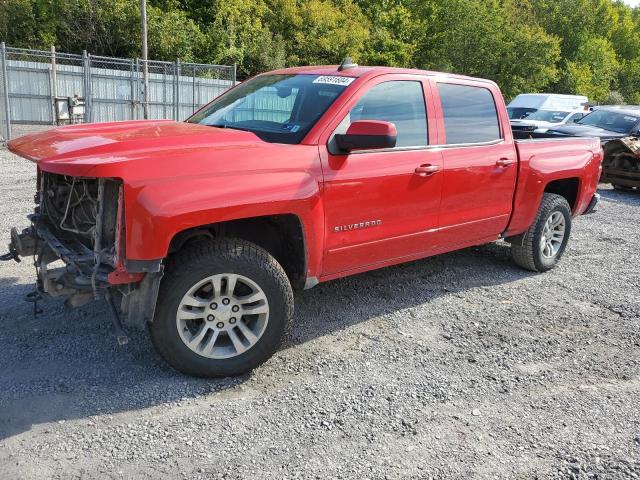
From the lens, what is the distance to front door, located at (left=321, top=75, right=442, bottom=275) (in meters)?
3.98

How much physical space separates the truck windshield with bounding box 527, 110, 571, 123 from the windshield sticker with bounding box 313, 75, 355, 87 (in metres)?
15.5

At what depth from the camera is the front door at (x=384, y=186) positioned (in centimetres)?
398

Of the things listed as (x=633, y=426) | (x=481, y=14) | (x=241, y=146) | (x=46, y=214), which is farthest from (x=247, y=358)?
(x=481, y=14)

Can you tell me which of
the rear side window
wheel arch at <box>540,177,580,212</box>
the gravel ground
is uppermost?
the rear side window

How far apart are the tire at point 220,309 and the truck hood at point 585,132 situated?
428 inches

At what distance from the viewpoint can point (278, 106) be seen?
4.43 m

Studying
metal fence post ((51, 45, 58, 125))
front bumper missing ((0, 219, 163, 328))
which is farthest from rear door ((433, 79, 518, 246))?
metal fence post ((51, 45, 58, 125))

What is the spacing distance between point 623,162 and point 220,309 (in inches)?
438

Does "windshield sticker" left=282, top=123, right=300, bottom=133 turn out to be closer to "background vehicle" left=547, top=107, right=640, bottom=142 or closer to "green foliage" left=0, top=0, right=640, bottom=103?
"background vehicle" left=547, top=107, right=640, bottom=142

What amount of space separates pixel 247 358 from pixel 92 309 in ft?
5.12

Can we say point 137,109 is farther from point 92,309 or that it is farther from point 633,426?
point 633,426

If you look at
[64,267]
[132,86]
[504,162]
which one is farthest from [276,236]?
[132,86]

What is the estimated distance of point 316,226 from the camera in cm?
385

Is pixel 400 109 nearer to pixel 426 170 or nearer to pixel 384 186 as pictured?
pixel 426 170
